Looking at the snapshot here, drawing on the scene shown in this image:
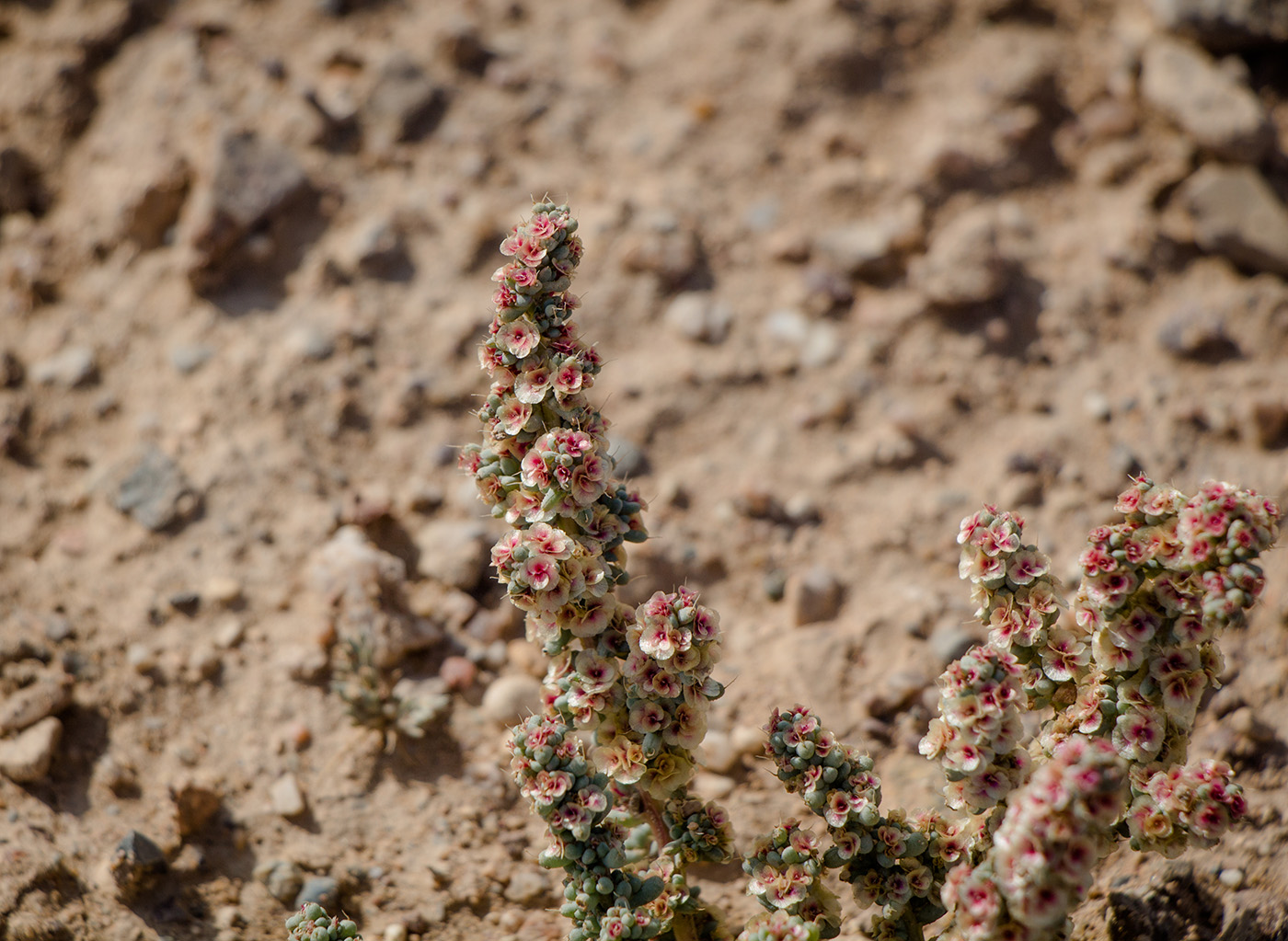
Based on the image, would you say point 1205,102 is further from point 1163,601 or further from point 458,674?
point 458,674

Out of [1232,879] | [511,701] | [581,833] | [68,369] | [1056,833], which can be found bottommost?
[1232,879]

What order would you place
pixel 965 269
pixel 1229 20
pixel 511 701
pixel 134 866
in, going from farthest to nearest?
pixel 1229 20 < pixel 965 269 < pixel 511 701 < pixel 134 866

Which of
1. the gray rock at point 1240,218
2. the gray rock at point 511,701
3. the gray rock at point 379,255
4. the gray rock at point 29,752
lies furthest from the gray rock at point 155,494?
the gray rock at point 1240,218

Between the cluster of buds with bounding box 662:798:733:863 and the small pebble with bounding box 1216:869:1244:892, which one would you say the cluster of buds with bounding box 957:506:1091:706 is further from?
the small pebble with bounding box 1216:869:1244:892

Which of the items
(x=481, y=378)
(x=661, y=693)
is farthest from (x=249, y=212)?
(x=661, y=693)

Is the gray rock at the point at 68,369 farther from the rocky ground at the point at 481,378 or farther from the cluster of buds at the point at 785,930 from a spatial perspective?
the cluster of buds at the point at 785,930

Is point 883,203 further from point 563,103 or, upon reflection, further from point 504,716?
point 504,716
